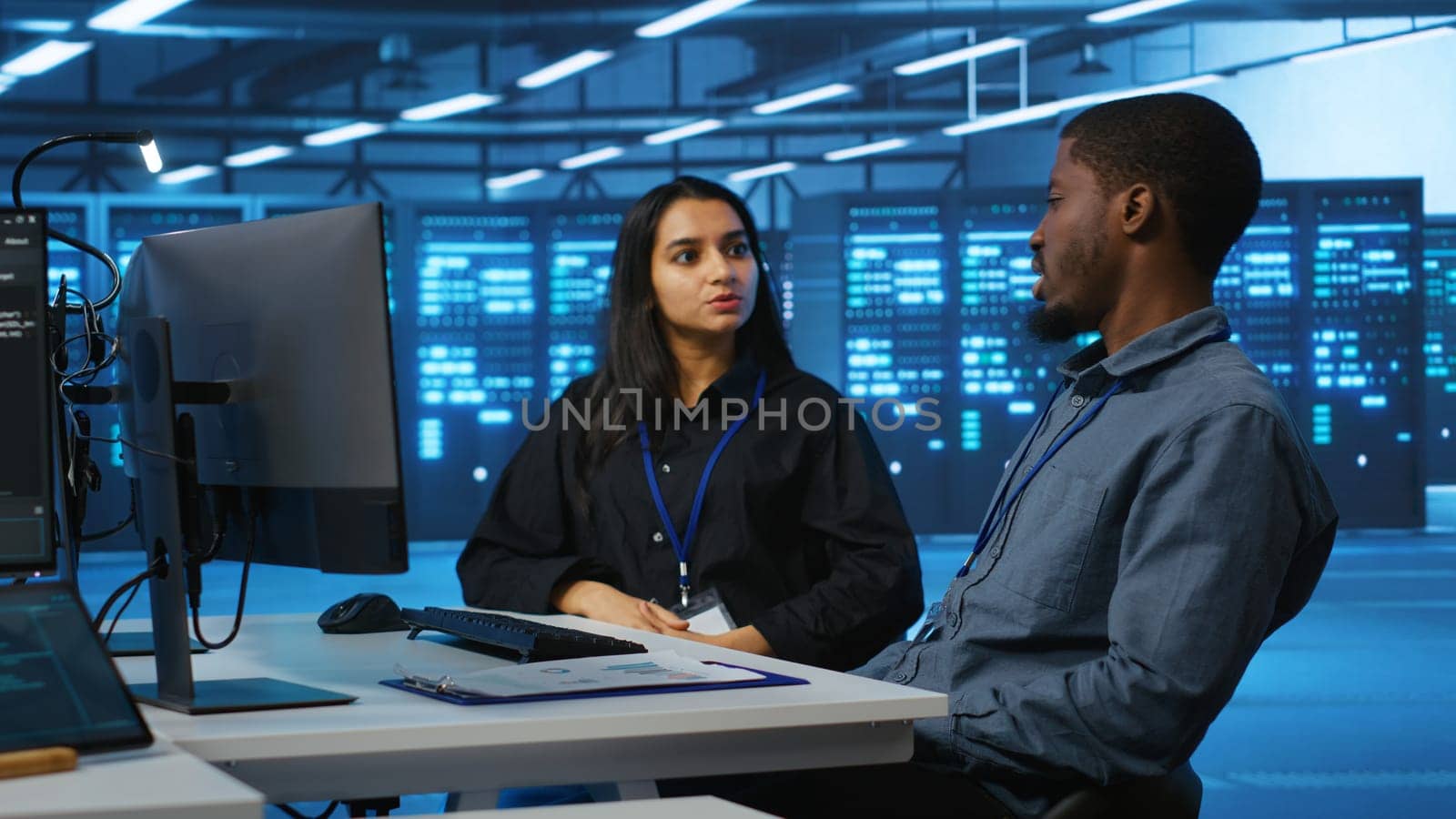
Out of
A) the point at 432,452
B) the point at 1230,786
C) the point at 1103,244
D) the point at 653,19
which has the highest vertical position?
the point at 653,19

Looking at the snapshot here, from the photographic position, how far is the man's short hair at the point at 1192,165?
1.65 meters

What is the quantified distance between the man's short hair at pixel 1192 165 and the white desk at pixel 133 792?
1.13 m

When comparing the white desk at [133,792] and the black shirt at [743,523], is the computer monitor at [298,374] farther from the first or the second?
the black shirt at [743,523]

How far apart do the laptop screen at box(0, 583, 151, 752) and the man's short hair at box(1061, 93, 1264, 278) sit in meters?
1.15

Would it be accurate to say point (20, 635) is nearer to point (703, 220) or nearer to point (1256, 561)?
point (1256, 561)

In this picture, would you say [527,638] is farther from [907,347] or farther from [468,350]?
[468,350]

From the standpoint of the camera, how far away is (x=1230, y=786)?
3777mm

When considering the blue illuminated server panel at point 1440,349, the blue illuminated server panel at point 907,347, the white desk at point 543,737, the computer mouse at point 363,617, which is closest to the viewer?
the white desk at point 543,737

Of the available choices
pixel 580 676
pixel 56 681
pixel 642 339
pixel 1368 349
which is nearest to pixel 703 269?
pixel 642 339

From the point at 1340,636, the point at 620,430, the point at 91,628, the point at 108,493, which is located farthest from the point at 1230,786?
the point at 91,628

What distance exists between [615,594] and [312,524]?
83 cm

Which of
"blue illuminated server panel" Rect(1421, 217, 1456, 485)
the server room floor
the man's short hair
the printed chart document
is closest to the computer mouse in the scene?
the printed chart document

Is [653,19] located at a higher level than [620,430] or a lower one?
higher

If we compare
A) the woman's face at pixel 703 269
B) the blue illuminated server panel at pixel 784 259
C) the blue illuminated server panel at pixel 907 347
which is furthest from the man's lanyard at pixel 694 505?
the blue illuminated server panel at pixel 784 259
